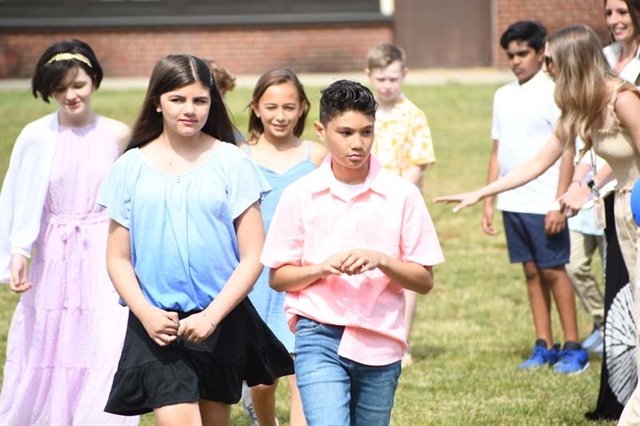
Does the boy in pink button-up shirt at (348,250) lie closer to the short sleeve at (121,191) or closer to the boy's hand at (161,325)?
the boy's hand at (161,325)

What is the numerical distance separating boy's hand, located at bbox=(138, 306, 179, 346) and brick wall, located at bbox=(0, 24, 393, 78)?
1995 centimetres

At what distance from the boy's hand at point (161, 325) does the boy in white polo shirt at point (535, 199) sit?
399 centimetres

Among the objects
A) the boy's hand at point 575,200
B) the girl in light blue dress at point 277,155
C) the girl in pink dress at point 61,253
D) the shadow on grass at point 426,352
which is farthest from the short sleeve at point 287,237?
the shadow on grass at point 426,352

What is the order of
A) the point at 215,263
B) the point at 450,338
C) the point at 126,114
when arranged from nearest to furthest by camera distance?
1. the point at 215,263
2. the point at 450,338
3. the point at 126,114

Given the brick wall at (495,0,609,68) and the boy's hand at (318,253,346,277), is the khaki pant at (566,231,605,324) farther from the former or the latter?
the brick wall at (495,0,609,68)

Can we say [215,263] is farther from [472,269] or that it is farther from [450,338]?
[472,269]

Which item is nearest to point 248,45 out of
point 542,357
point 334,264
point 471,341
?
point 471,341

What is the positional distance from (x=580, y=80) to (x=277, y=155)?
5.28 ft

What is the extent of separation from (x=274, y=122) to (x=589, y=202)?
1741 millimetres

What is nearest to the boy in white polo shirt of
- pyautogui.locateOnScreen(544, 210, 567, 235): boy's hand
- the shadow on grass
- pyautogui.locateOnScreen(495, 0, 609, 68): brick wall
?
pyautogui.locateOnScreen(544, 210, 567, 235): boy's hand

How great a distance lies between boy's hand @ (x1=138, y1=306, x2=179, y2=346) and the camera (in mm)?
4578

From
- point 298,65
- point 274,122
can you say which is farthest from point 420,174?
point 298,65

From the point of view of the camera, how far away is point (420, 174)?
27.3ft

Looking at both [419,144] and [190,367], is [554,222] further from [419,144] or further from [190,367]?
[190,367]
